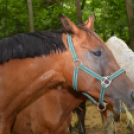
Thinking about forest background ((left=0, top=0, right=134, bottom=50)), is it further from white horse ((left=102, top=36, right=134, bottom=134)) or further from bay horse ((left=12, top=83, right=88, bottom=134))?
bay horse ((left=12, top=83, right=88, bottom=134))

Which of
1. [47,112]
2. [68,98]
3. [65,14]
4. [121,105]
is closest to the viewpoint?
[121,105]

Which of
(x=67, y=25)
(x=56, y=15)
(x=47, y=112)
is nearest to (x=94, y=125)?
(x=47, y=112)

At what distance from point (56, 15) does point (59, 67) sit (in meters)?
3.45

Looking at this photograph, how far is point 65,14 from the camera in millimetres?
5500

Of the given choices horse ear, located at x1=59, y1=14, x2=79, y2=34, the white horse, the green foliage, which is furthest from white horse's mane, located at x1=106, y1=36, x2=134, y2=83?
the green foliage

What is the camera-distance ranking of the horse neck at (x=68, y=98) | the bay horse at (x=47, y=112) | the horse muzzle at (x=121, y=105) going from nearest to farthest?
the horse muzzle at (x=121, y=105), the bay horse at (x=47, y=112), the horse neck at (x=68, y=98)

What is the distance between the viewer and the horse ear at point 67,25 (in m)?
1.94

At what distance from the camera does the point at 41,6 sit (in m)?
5.34

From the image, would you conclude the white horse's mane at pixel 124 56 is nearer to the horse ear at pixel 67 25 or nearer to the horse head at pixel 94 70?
the horse head at pixel 94 70

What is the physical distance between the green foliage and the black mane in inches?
111

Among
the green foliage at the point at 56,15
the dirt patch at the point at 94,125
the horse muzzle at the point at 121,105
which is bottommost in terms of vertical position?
the dirt patch at the point at 94,125

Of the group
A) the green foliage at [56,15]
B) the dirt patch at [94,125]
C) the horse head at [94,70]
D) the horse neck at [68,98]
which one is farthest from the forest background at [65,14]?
the horse head at [94,70]

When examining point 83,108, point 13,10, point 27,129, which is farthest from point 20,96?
point 13,10

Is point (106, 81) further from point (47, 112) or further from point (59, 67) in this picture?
point (47, 112)
